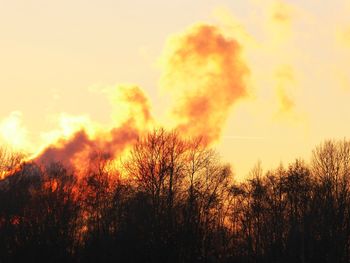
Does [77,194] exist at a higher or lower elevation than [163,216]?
higher

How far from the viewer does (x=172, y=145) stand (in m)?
77.1

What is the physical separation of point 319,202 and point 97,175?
2847 cm

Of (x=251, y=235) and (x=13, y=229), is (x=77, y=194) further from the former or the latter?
(x=251, y=235)

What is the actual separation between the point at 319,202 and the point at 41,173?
33.0 metres

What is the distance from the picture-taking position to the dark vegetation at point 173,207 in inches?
2576

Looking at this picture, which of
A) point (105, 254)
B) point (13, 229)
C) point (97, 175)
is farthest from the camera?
point (97, 175)

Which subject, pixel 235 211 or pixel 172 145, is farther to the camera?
pixel 235 211

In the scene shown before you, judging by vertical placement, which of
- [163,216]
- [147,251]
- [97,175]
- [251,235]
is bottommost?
[147,251]

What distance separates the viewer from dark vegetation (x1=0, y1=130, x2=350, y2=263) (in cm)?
6544

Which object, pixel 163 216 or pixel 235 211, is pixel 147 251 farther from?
pixel 235 211

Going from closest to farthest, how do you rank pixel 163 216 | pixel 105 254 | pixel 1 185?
1. pixel 163 216
2. pixel 105 254
3. pixel 1 185

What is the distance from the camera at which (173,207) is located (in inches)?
2689

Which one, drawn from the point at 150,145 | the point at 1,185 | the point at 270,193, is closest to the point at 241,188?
the point at 270,193

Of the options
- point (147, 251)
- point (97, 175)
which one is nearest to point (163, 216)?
point (147, 251)
